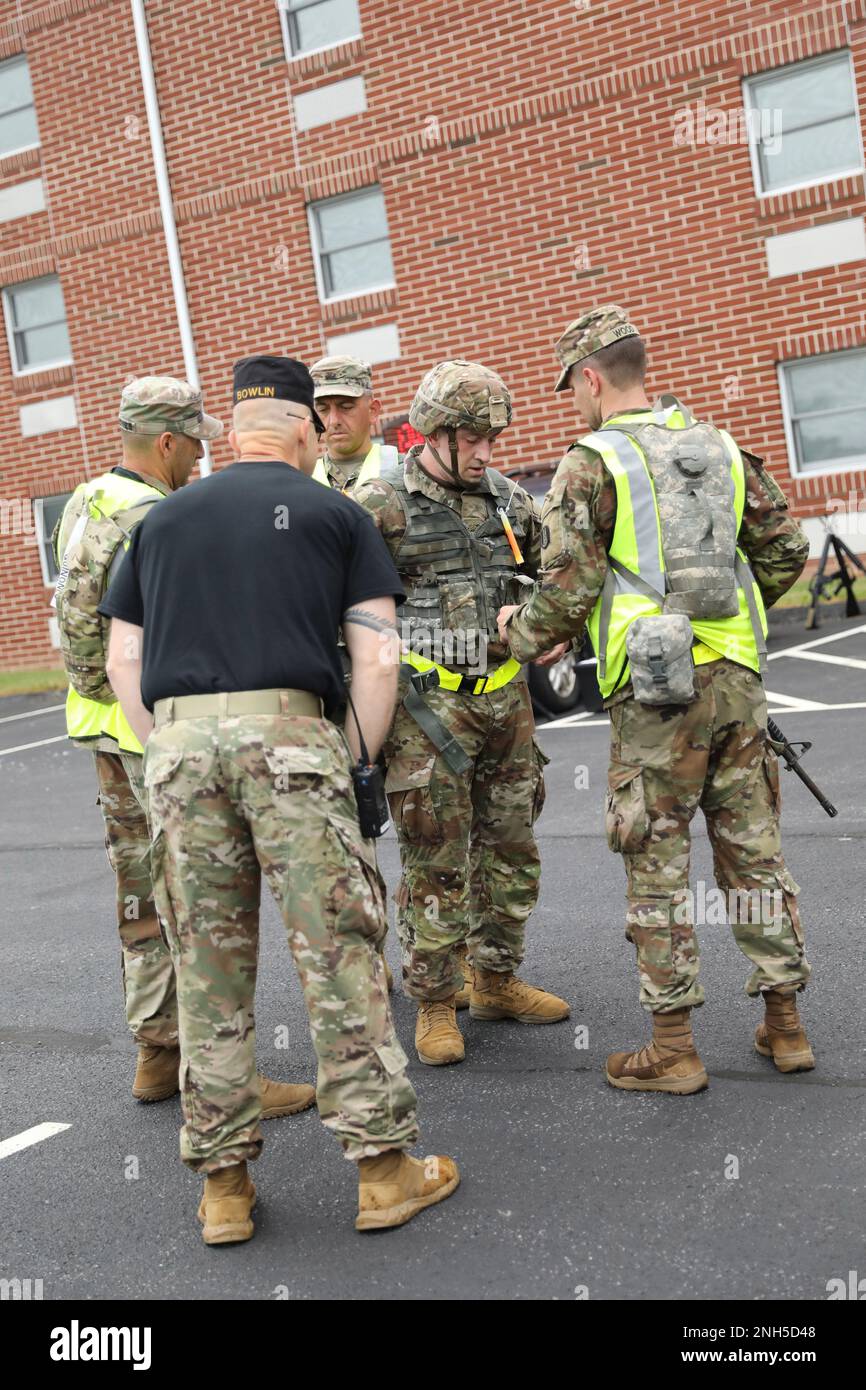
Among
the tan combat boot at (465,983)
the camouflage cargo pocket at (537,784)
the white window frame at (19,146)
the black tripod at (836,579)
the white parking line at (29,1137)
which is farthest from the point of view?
the white window frame at (19,146)

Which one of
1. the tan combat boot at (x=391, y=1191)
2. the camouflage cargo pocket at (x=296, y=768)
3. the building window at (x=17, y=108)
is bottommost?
the tan combat boot at (x=391, y=1191)

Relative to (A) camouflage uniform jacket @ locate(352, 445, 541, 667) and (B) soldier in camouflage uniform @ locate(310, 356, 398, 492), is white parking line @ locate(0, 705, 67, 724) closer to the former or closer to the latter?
(B) soldier in camouflage uniform @ locate(310, 356, 398, 492)

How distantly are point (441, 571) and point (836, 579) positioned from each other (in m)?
9.60

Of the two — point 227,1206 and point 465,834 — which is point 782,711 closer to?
point 465,834

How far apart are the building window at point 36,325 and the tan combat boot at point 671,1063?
54.1 feet

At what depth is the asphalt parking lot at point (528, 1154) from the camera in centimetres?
298

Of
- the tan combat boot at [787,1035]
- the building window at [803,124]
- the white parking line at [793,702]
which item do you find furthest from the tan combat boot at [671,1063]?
the building window at [803,124]

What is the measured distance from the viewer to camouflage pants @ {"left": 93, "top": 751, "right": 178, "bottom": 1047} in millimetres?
4188

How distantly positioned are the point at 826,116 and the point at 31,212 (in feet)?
34.4

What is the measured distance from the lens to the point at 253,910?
10.9 feet

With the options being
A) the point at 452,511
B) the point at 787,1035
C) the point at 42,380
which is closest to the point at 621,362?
the point at 452,511

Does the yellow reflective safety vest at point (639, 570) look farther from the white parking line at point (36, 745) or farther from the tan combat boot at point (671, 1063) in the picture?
the white parking line at point (36, 745)

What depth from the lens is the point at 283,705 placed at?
3193mm

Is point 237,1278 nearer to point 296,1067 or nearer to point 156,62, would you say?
point 296,1067
